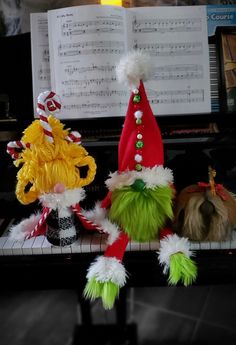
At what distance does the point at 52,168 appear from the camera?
2.55 feet

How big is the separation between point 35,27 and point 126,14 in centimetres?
26

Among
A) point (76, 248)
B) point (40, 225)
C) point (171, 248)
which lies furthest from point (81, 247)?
point (171, 248)

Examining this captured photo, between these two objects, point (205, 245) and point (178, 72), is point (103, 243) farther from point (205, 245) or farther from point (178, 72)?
point (178, 72)

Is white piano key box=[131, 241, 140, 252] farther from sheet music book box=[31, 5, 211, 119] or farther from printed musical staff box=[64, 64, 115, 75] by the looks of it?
printed musical staff box=[64, 64, 115, 75]

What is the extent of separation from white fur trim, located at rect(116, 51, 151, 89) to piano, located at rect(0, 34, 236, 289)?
0.21 meters

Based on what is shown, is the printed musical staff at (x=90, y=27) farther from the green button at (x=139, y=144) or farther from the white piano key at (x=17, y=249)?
the white piano key at (x=17, y=249)

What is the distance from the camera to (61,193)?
0.79 meters

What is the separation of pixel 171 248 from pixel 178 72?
49cm

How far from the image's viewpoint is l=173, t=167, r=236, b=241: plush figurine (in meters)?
0.82

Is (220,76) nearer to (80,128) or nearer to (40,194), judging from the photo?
(80,128)

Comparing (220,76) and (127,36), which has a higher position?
(127,36)

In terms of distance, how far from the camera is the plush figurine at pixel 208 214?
82cm

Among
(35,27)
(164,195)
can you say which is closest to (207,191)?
(164,195)

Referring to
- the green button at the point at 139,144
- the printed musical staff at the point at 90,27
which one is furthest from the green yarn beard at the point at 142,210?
the printed musical staff at the point at 90,27
